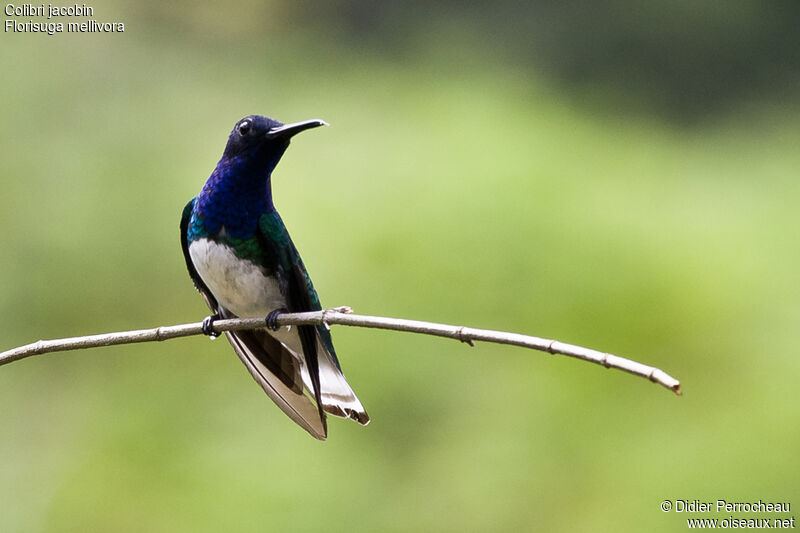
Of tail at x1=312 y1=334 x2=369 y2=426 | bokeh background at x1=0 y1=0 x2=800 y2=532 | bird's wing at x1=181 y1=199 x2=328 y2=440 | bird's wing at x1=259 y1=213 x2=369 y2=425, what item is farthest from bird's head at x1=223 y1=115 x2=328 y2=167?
bokeh background at x1=0 y1=0 x2=800 y2=532

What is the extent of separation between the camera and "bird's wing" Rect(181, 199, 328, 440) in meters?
2.78

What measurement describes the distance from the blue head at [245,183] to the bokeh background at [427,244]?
84.6 inches

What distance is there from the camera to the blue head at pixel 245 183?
309cm

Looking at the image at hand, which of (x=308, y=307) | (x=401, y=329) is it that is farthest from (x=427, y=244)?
(x=401, y=329)

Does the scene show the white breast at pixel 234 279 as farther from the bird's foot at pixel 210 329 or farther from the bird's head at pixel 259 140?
the bird's head at pixel 259 140

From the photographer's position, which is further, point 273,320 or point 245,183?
point 245,183

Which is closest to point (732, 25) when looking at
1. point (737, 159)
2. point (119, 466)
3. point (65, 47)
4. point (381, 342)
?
point (737, 159)

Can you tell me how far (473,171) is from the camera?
22.0ft

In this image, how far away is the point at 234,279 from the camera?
10.1 ft

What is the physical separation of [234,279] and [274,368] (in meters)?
0.33

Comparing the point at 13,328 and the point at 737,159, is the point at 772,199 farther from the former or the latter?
the point at 13,328

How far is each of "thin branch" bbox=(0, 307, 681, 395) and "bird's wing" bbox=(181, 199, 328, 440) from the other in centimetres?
32

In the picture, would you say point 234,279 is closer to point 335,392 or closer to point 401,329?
point 335,392

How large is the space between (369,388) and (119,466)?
144cm
